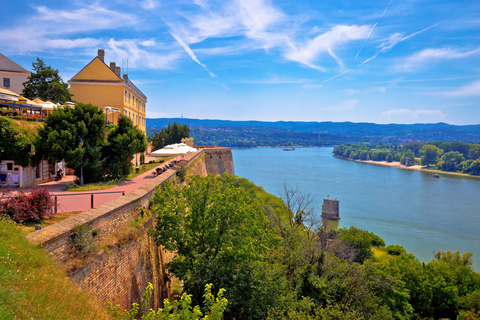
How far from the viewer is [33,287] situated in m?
5.19

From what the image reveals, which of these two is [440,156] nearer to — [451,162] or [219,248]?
[451,162]

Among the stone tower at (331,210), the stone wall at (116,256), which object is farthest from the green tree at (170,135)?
the stone wall at (116,256)

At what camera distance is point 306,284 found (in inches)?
570

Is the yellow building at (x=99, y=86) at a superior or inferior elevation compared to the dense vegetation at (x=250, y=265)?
superior

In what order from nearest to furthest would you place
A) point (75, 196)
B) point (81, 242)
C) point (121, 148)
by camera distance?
1. point (81, 242)
2. point (75, 196)
3. point (121, 148)

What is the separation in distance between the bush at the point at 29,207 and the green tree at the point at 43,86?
25333 mm

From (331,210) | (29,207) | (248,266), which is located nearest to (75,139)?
(29,207)

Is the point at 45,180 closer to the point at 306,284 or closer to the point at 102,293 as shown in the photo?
the point at 102,293

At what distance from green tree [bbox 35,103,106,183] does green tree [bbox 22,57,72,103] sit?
16450mm

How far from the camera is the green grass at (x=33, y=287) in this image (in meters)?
4.60

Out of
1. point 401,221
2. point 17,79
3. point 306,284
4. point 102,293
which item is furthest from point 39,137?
point 401,221

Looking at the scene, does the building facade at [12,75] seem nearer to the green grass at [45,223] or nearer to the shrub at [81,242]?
the green grass at [45,223]

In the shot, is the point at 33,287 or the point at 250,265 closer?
the point at 33,287

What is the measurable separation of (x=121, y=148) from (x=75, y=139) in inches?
110
